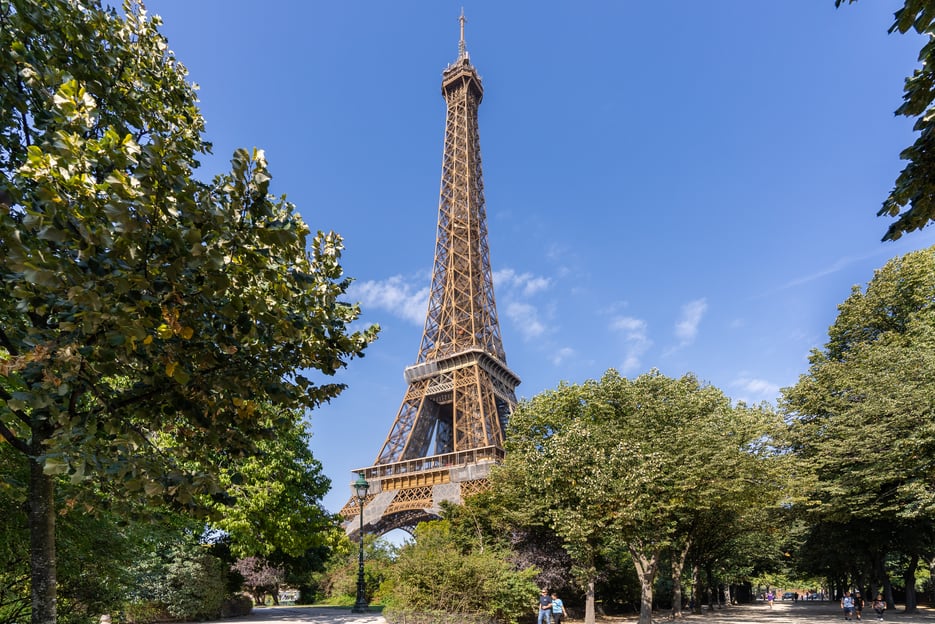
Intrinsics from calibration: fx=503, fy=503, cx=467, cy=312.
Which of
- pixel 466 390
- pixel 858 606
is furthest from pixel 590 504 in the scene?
pixel 466 390

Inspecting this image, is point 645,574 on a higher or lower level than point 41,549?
lower

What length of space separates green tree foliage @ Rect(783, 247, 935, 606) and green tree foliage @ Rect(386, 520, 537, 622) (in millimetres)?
13845

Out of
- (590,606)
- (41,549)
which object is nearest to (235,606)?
(590,606)

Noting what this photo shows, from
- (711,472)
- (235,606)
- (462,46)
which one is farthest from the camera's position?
(462,46)

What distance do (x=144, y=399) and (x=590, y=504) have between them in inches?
621

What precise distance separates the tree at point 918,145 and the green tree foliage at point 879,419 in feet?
67.0

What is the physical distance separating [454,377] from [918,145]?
4140 cm

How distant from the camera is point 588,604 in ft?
59.7

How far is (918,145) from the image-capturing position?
3.96m

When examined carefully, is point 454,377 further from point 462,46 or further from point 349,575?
point 462,46

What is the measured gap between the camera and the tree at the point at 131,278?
2.96m

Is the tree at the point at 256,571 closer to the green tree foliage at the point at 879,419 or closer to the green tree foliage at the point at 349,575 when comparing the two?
the green tree foliage at the point at 349,575

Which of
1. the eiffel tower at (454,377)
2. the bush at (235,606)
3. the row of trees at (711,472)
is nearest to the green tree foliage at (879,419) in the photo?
the row of trees at (711,472)

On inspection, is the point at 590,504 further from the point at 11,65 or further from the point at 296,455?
the point at 11,65
